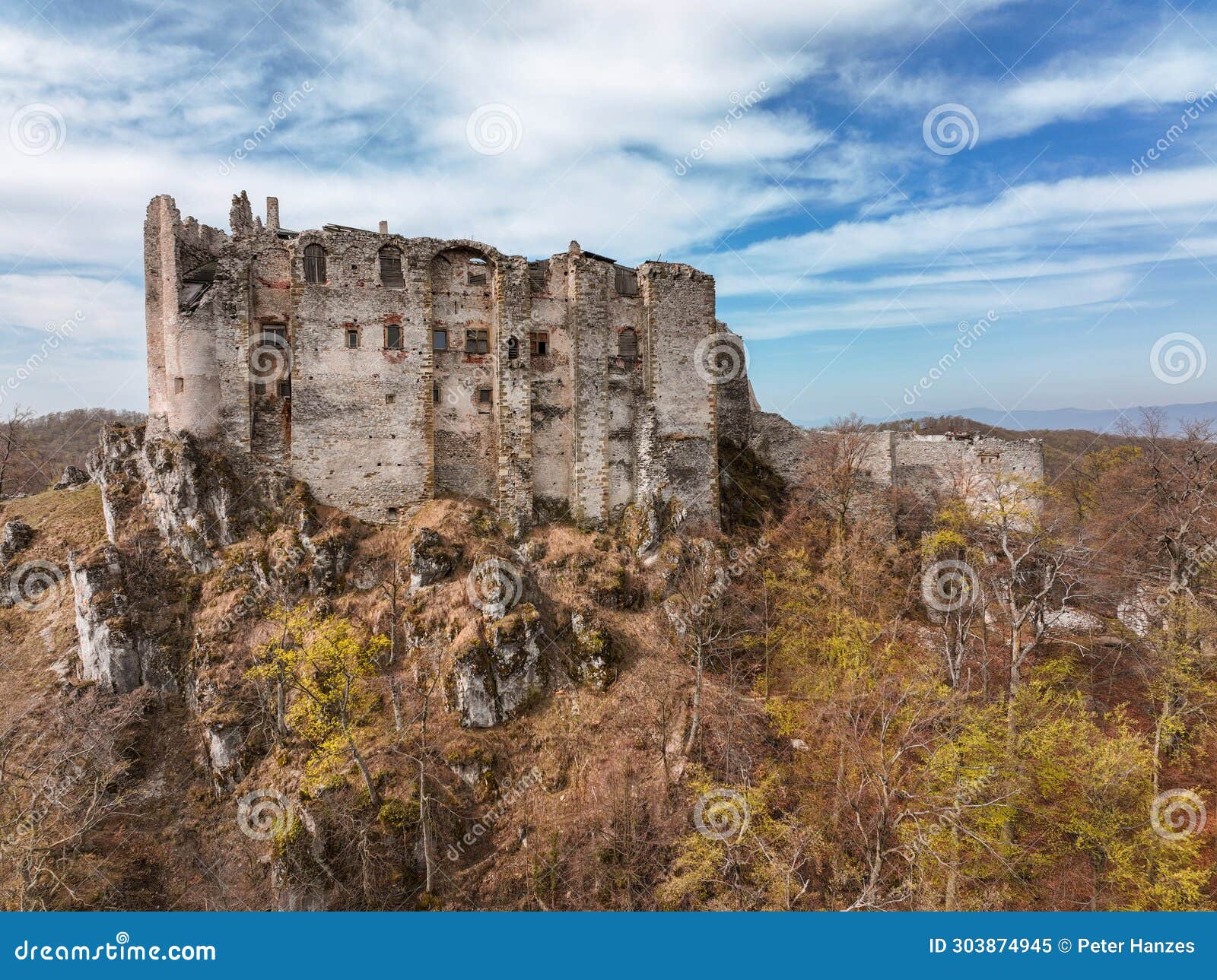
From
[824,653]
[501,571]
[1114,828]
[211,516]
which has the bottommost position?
[1114,828]

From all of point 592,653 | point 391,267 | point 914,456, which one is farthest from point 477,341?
point 914,456

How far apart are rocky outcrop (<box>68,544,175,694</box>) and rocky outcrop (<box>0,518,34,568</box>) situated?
6546 millimetres

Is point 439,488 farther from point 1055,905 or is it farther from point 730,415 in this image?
point 1055,905

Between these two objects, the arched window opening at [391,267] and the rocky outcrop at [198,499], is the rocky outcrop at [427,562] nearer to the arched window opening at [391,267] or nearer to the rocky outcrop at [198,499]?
the rocky outcrop at [198,499]

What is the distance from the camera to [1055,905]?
19.2m

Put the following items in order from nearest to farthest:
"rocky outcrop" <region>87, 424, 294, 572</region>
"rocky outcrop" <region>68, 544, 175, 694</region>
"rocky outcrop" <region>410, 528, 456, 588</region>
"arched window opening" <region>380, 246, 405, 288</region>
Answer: "rocky outcrop" <region>68, 544, 175, 694</region> → "rocky outcrop" <region>410, 528, 456, 588</region> → "rocky outcrop" <region>87, 424, 294, 572</region> → "arched window opening" <region>380, 246, 405, 288</region>

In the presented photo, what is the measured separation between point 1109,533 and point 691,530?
2093 cm

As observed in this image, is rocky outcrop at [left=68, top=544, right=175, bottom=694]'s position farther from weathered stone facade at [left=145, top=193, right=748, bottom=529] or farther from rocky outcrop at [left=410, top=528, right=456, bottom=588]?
rocky outcrop at [left=410, top=528, right=456, bottom=588]

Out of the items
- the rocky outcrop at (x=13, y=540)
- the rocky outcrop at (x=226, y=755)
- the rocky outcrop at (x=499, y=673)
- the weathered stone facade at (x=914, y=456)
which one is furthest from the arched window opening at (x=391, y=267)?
the rocky outcrop at (x=13, y=540)

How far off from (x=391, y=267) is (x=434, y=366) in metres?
4.76

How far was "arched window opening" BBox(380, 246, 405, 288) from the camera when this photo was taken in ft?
94.3

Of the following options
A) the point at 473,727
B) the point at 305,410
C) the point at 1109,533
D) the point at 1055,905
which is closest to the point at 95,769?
the point at 473,727

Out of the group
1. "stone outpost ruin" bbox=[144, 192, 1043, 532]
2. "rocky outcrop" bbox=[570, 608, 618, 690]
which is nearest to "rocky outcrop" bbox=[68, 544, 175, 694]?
"stone outpost ruin" bbox=[144, 192, 1043, 532]

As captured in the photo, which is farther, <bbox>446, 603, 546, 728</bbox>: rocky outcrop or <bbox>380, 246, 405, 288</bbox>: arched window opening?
<bbox>380, 246, 405, 288</bbox>: arched window opening
